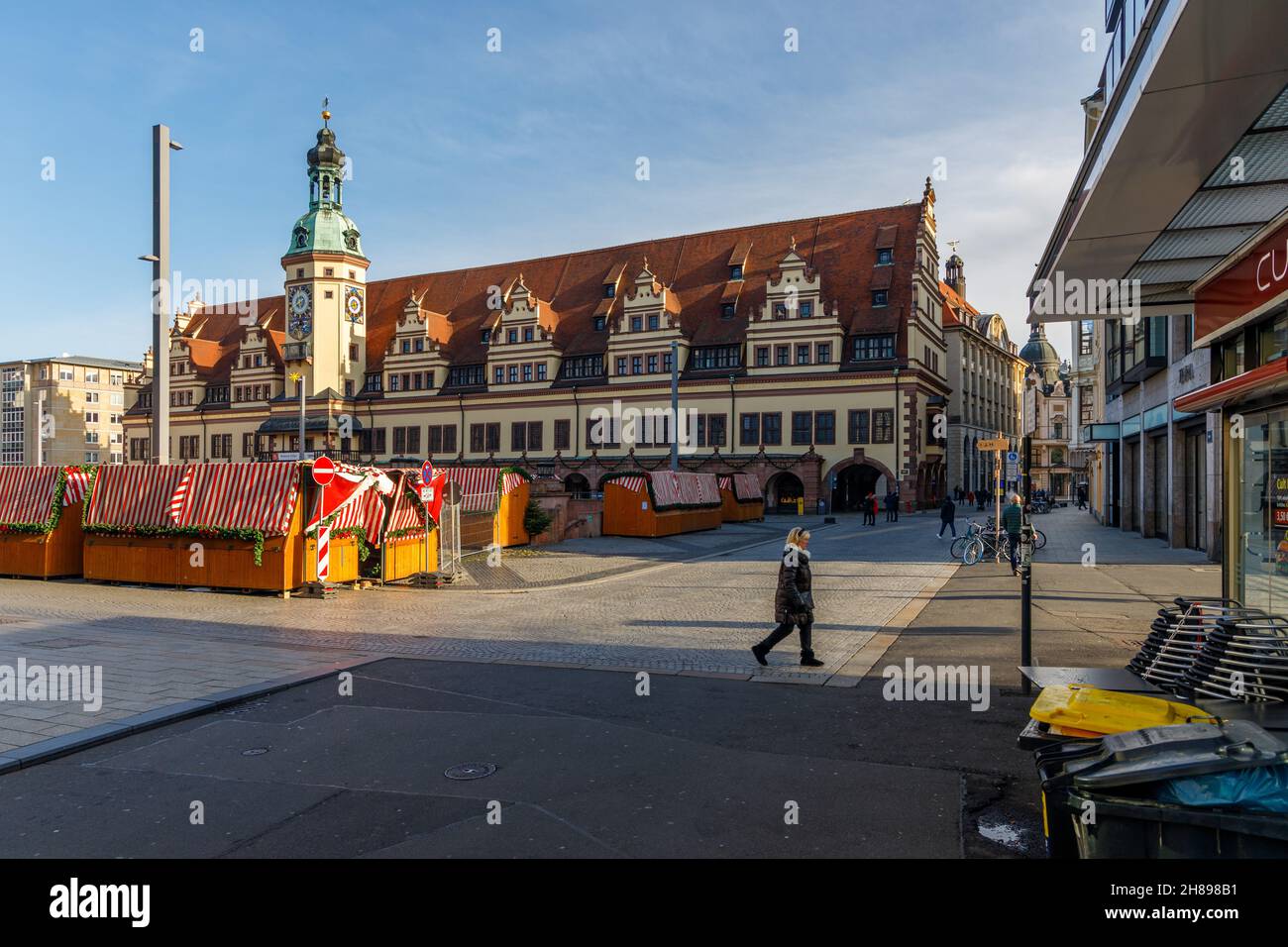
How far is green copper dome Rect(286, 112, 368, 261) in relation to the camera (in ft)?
228

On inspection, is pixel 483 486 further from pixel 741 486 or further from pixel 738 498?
pixel 741 486

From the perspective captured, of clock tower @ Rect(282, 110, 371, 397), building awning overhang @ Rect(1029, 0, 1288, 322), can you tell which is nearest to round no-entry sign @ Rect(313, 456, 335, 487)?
building awning overhang @ Rect(1029, 0, 1288, 322)

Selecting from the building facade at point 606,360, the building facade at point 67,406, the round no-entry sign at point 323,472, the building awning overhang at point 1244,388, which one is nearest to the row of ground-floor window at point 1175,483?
the building awning overhang at point 1244,388

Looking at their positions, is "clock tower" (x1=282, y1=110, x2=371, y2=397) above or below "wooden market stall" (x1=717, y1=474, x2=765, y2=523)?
above

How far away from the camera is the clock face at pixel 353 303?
71125mm

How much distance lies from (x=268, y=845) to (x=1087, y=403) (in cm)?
10508

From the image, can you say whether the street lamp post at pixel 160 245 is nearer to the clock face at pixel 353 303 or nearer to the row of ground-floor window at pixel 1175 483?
the row of ground-floor window at pixel 1175 483

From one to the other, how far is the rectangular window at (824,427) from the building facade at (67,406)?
103552mm

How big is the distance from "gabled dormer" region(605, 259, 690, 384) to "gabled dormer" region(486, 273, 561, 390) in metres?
5.35

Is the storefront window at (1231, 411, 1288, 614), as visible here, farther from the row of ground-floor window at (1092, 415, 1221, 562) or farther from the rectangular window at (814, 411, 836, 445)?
the rectangular window at (814, 411, 836, 445)

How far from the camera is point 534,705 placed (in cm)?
841
